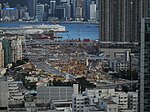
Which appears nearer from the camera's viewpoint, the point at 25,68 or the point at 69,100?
the point at 69,100

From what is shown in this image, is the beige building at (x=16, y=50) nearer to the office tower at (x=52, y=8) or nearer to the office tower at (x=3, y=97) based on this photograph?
the office tower at (x=3, y=97)

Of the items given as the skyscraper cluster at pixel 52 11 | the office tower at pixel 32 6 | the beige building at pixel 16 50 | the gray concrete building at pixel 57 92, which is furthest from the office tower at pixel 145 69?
the office tower at pixel 32 6

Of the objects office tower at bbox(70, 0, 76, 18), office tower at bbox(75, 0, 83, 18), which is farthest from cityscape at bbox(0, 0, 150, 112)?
office tower at bbox(70, 0, 76, 18)

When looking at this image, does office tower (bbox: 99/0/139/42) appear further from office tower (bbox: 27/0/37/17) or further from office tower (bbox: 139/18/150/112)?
office tower (bbox: 27/0/37/17)

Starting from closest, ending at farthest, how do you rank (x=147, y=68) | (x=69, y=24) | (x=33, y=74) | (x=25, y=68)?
(x=147, y=68), (x=33, y=74), (x=25, y=68), (x=69, y=24)

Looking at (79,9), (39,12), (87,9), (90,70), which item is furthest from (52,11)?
(90,70)

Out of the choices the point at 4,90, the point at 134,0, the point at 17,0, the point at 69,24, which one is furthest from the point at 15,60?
the point at 17,0

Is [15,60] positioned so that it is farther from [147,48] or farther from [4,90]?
[147,48]

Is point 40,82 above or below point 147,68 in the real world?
below

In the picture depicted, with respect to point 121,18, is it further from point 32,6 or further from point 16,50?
point 32,6
